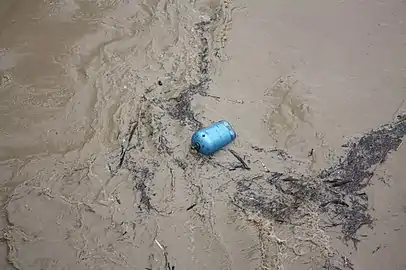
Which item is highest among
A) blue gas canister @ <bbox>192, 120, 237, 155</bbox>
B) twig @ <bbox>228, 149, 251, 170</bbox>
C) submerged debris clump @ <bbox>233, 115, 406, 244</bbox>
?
blue gas canister @ <bbox>192, 120, 237, 155</bbox>

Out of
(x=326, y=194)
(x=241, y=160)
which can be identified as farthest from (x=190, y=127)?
(x=326, y=194)

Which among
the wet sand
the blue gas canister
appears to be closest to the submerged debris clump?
the wet sand

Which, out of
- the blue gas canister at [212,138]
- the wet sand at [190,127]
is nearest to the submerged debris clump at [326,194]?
the wet sand at [190,127]

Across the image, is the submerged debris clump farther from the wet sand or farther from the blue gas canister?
the blue gas canister

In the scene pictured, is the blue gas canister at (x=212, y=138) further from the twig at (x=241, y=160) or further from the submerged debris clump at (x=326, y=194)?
the submerged debris clump at (x=326, y=194)

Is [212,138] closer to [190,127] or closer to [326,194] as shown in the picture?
[190,127]
